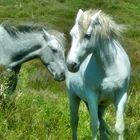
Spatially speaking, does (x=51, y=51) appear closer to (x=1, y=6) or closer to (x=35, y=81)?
(x=35, y=81)

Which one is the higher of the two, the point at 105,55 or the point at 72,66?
the point at 72,66

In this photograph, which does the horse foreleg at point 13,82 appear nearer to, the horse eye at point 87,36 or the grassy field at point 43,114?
the grassy field at point 43,114

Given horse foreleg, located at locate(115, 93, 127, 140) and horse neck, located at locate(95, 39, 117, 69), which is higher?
horse neck, located at locate(95, 39, 117, 69)

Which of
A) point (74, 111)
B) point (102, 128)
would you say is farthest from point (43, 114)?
point (102, 128)

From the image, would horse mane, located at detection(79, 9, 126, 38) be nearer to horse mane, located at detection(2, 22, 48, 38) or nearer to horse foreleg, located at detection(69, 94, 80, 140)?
horse foreleg, located at detection(69, 94, 80, 140)

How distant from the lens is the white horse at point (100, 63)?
8.59 m

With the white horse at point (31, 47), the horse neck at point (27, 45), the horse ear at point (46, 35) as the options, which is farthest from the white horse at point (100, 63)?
the horse neck at point (27, 45)

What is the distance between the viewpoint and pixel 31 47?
1356cm

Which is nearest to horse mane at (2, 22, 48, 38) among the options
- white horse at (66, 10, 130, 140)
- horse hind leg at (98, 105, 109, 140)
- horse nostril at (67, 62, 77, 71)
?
horse hind leg at (98, 105, 109, 140)

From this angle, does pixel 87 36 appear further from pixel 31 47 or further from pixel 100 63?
pixel 31 47

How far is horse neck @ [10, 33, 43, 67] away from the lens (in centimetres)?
1345

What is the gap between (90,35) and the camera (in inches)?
340

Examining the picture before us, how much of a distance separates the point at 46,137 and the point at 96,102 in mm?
841

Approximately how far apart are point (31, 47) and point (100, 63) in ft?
15.2
